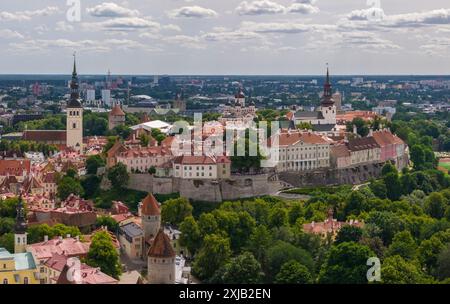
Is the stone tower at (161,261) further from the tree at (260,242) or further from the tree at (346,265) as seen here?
the tree at (260,242)

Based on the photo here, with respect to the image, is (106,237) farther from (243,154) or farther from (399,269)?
(243,154)

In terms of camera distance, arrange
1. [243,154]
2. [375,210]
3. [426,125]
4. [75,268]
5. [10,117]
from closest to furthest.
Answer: [75,268]
[375,210]
[243,154]
[426,125]
[10,117]

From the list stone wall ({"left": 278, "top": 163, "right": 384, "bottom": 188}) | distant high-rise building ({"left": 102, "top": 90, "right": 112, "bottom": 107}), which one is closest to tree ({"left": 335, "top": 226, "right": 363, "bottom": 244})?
stone wall ({"left": 278, "top": 163, "right": 384, "bottom": 188})

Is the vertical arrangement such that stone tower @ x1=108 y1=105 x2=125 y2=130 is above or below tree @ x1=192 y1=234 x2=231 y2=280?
above

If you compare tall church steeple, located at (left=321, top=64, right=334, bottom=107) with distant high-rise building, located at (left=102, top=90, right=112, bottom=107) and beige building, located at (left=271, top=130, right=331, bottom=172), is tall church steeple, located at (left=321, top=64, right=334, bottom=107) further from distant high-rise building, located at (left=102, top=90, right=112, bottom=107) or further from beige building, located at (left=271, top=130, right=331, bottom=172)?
distant high-rise building, located at (left=102, top=90, right=112, bottom=107)

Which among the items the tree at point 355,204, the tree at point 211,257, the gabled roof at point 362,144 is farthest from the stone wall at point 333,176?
the tree at point 211,257

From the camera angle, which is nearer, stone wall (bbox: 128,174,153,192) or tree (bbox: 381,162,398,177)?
stone wall (bbox: 128,174,153,192)
